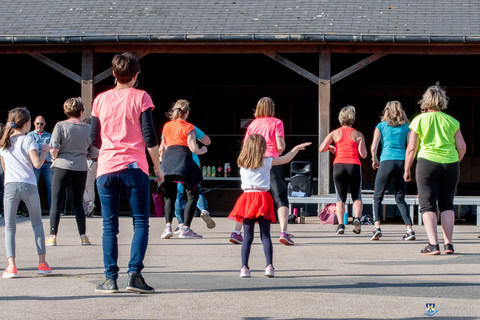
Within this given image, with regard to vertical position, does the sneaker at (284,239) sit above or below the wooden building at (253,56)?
below

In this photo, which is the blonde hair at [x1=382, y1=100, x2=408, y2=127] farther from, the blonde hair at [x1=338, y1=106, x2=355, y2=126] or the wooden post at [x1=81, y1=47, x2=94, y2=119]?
the wooden post at [x1=81, y1=47, x2=94, y2=119]

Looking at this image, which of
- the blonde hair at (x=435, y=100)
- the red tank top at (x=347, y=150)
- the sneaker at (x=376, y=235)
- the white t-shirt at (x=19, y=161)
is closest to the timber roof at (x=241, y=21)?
the red tank top at (x=347, y=150)

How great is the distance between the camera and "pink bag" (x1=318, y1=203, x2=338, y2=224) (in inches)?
524

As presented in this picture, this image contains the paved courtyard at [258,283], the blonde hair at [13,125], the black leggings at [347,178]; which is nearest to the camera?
the paved courtyard at [258,283]

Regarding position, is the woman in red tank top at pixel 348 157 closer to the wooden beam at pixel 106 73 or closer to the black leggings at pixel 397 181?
the black leggings at pixel 397 181

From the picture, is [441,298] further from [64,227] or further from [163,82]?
[163,82]

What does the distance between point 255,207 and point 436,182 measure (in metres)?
2.41

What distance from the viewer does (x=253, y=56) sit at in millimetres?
18094

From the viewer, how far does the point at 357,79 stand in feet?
63.3

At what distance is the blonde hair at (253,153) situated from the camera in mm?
7079

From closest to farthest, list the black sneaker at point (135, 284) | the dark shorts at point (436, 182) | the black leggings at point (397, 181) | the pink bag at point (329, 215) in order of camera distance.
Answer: the black sneaker at point (135, 284) < the dark shorts at point (436, 182) < the black leggings at point (397, 181) < the pink bag at point (329, 215)

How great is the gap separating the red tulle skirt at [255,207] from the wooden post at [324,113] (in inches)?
285

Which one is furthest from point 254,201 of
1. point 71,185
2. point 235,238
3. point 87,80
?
point 87,80

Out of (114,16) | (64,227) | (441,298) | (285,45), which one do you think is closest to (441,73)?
(285,45)
